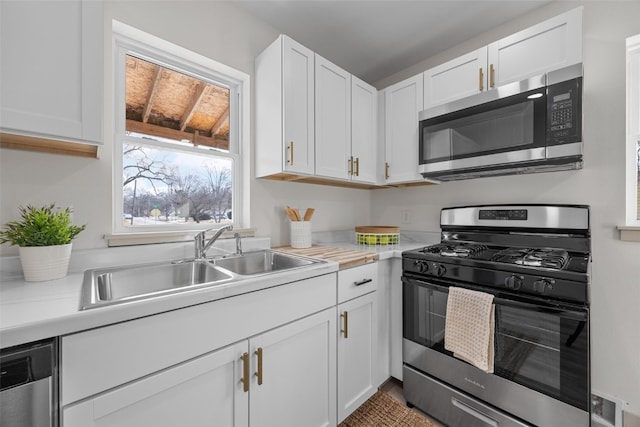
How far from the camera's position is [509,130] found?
157 cm

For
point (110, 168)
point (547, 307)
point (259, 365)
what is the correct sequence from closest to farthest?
point (259, 365)
point (547, 307)
point (110, 168)

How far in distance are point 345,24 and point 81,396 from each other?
2.40 metres

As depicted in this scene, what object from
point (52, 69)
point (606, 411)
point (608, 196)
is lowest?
point (606, 411)

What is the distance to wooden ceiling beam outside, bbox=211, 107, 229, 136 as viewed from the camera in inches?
71.5

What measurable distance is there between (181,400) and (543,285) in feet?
5.10

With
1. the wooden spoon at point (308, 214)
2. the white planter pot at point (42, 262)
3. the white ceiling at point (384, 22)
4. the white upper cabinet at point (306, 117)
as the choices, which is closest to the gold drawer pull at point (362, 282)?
the wooden spoon at point (308, 214)

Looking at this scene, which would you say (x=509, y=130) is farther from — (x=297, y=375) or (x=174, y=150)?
(x=174, y=150)

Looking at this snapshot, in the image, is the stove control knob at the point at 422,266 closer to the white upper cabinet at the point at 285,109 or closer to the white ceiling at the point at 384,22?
the white upper cabinet at the point at 285,109

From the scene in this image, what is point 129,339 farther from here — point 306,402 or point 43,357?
point 306,402

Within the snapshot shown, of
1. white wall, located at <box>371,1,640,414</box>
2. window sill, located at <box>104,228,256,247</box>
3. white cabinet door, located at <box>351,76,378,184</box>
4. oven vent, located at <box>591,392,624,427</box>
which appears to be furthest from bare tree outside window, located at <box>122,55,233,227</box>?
oven vent, located at <box>591,392,624,427</box>

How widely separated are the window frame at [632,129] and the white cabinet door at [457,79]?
2.29ft

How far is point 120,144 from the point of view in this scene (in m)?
1.42

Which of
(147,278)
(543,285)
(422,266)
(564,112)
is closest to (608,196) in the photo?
(564,112)

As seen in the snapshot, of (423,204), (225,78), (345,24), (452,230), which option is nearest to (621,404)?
(452,230)
